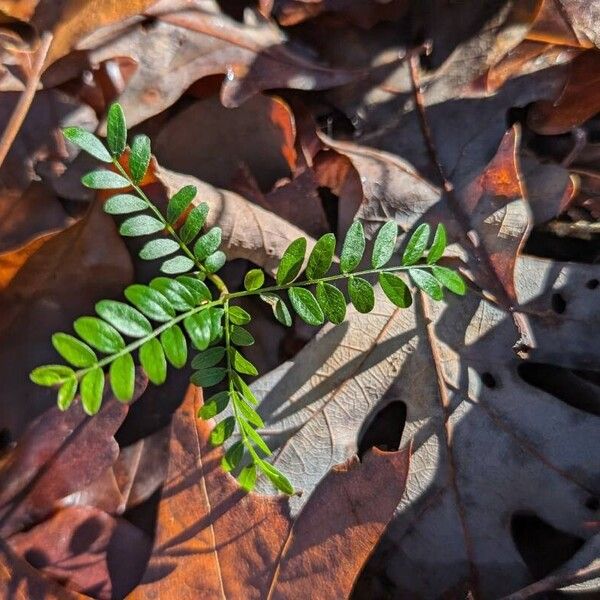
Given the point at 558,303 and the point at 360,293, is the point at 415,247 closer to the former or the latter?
the point at 360,293

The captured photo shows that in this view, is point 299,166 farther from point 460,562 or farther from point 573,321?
point 460,562

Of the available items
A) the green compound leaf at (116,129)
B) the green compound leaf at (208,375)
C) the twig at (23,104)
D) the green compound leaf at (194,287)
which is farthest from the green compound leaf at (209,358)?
the twig at (23,104)

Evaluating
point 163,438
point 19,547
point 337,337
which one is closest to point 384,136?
point 337,337

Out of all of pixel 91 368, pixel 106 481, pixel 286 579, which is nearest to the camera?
pixel 91 368

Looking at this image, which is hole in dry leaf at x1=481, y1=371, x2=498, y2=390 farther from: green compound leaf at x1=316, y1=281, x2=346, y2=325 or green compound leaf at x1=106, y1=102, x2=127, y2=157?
green compound leaf at x1=106, y1=102, x2=127, y2=157

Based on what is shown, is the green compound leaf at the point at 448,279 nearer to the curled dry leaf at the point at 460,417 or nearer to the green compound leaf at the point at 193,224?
the curled dry leaf at the point at 460,417

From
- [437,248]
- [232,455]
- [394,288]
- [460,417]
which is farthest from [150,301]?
[460,417]
